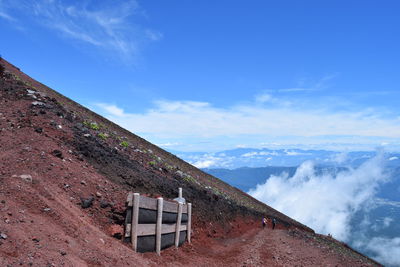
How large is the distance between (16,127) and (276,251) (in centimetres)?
1397

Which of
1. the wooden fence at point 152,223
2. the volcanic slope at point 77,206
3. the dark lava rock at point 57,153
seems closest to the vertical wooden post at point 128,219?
the wooden fence at point 152,223

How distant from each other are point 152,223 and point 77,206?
2.49 metres

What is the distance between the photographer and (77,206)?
38.0 ft

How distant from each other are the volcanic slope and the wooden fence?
0.37m

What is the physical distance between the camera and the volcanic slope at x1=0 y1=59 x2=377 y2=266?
834cm

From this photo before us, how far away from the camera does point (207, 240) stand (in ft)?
61.9

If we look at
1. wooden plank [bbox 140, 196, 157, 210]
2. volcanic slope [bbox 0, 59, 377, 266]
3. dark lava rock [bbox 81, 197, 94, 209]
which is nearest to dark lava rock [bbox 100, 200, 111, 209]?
volcanic slope [bbox 0, 59, 377, 266]

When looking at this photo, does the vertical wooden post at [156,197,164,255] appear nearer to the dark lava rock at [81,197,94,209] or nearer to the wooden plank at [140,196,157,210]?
the wooden plank at [140,196,157,210]

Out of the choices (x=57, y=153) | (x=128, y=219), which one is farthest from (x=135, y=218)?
(x=57, y=153)

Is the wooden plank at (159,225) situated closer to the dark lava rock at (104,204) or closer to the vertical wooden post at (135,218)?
the vertical wooden post at (135,218)

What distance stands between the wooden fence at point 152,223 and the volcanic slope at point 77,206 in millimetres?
373

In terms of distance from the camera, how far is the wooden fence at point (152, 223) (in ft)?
37.0

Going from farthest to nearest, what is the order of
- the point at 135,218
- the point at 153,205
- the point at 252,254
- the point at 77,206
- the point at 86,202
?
the point at 252,254 < the point at 153,205 < the point at 86,202 < the point at 77,206 < the point at 135,218

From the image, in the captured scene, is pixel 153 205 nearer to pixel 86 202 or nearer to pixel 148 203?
pixel 148 203
